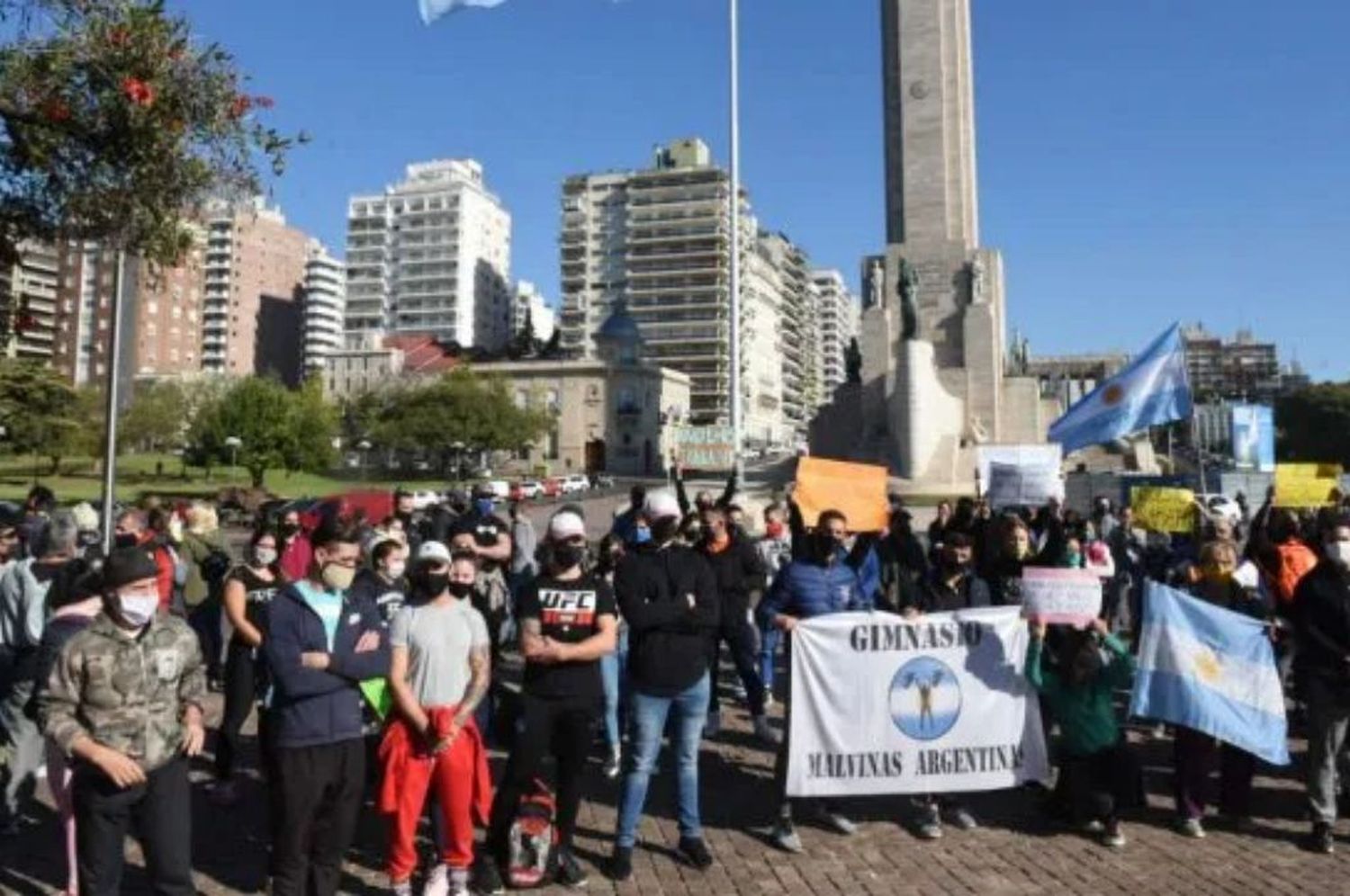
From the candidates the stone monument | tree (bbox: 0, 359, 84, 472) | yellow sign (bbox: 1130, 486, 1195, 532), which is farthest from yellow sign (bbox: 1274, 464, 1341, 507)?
the stone monument

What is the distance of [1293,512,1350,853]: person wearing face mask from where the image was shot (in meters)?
6.22

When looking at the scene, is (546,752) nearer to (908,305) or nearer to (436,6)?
(436,6)

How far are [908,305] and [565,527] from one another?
129ft

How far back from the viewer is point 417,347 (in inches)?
4953

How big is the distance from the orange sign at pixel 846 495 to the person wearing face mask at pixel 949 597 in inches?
75.2

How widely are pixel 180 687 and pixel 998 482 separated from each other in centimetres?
1266

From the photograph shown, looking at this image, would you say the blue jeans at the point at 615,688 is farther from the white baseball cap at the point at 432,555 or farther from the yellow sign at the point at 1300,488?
the yellow sign at the point at 1300,488

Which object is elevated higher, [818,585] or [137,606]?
[137,606]

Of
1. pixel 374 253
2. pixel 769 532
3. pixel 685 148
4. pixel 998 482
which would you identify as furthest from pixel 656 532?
pixel 374 253

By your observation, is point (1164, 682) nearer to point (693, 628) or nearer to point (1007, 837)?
point (1007, 837)

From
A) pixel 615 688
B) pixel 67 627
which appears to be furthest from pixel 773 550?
pixel 67 627

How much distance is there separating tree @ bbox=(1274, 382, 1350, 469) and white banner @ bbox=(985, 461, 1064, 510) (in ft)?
267

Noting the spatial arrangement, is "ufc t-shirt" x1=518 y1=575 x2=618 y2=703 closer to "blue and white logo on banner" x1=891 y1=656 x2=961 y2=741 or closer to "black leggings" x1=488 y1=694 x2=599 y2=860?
"black leggings" x1=488 y1=694 x2=599 y2=860

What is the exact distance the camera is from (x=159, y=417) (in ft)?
271
